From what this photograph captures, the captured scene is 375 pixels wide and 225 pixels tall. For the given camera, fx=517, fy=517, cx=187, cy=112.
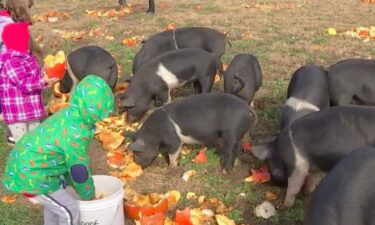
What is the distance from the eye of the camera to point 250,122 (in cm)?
626

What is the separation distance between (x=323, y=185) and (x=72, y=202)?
7.05 feet

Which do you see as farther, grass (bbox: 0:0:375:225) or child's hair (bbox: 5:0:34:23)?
child's hair (bbox: 5:0:34:23)

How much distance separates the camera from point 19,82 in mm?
6578

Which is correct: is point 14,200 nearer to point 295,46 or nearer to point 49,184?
point 49,184

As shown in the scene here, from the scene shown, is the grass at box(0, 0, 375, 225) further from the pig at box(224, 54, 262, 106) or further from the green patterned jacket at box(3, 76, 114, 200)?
the green patterned jacket at box(3, 76, 114, 200)

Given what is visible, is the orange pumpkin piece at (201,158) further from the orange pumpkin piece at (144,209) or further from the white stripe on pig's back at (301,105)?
the white stripe on pig's back at (301,105)

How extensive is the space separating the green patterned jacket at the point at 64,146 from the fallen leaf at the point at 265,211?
5.77ft

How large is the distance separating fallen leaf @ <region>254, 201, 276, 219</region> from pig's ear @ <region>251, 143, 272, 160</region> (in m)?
0.66

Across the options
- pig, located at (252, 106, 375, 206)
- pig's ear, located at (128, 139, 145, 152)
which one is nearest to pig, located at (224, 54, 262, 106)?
pig's ear, located at (128, 139, 145, 152)

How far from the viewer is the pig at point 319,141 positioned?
514 cm

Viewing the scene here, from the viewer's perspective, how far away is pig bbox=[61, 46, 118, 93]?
8.64 meters

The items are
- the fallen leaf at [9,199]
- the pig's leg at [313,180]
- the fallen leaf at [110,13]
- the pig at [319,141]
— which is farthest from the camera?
the fallen leaf at [110,13]

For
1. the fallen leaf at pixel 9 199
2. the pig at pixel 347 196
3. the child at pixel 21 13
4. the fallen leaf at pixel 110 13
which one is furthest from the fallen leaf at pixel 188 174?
the fallen leaf at pixel 110 13

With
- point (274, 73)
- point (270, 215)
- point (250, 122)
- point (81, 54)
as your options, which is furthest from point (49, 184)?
point (274, 73)
